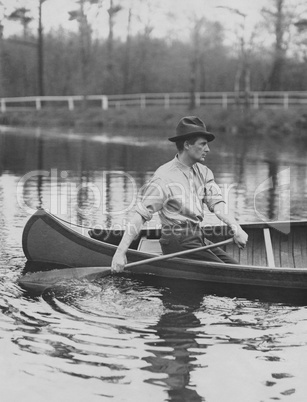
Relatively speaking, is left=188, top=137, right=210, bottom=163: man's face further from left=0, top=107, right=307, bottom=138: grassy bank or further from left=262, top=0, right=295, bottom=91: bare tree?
left=262, top=0, right=295, bottom=91: bare tree

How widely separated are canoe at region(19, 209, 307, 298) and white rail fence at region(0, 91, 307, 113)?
2369 centimetres

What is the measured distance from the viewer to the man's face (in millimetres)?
7094

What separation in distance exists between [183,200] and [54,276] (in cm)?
154

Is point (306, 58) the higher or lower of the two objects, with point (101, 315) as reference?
higher

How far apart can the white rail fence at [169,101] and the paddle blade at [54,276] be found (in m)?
25.3

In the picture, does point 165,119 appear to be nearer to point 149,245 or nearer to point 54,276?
point 149,245

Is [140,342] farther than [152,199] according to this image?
No

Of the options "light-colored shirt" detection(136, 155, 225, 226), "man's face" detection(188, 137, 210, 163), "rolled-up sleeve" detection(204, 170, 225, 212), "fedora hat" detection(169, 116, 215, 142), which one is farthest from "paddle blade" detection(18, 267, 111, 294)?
"fedora hat" detection(169, 116, 215, 142)

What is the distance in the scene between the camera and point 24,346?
6012 mm

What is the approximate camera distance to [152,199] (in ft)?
23.4

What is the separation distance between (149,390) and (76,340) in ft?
3.62

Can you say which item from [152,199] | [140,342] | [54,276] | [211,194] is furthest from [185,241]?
[140,342]

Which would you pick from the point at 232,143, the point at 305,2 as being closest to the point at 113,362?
the point at 232,143

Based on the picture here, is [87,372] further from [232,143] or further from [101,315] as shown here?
[232,143]
